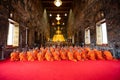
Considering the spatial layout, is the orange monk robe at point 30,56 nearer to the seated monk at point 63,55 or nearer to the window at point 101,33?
the seated monk at point 63,55

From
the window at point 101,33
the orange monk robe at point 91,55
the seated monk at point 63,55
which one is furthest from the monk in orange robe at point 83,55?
the window at point 101,33

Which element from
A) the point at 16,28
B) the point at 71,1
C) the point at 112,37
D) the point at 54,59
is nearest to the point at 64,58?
the point at 54,59

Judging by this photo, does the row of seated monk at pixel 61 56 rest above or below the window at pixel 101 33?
below

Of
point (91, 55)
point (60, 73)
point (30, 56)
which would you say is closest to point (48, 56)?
point (30, 56)

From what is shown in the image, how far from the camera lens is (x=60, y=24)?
30781 millimetres

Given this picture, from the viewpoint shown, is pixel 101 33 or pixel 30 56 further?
pixel 101 33

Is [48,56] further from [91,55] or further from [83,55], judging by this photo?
[91,55]

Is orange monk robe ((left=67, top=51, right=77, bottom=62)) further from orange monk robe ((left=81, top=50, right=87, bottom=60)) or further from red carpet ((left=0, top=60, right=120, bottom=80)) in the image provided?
red carpet ((left=0, top=60, right=120, bottom=80))

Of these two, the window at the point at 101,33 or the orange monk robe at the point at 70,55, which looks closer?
the orange monk robe at the point at 70,55

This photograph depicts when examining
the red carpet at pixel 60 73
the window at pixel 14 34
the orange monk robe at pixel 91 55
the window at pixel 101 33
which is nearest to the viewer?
the red carpet at pixel 60 73

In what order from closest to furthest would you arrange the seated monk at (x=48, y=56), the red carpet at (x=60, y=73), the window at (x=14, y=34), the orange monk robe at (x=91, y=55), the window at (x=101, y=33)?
the red carpet at (x=60, y=73)
the seated monk at (x=48, y=56)
the orange monk robe at (x=91, y=55)
the window at (x=14, y=34)
the window at (x=101, y=33)

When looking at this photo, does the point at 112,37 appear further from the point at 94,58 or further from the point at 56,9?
the point at 56,9

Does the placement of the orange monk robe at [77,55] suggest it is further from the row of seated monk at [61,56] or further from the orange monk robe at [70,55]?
the orange monk robe at [70,55]

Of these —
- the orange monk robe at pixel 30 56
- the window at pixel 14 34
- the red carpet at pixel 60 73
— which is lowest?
the red carpet at pixel 60 73
